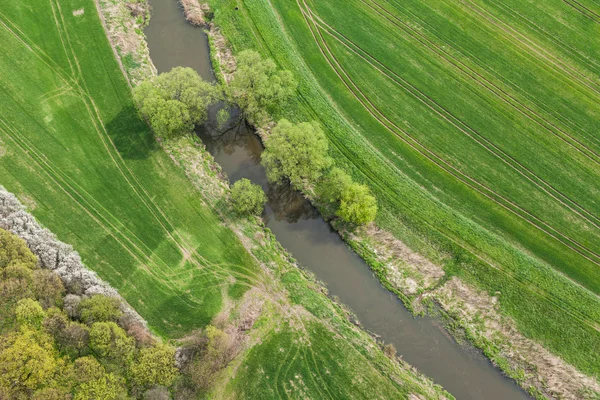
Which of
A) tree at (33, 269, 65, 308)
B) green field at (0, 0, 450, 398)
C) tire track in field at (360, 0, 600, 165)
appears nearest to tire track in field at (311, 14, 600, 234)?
tire track in field at (360, 0, 600, 165)

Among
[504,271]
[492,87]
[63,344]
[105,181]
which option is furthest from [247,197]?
[492,87]

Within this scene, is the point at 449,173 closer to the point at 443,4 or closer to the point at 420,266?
the point at 420,266

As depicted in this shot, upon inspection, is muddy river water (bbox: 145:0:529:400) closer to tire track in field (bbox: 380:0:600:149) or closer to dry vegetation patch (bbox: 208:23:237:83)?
dry vegetation patch (bbox: 208:23:237:83)

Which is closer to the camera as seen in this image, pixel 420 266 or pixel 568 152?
pixel 420 266

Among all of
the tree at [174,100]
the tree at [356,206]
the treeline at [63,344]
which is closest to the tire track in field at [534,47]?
the tree at [356,206]

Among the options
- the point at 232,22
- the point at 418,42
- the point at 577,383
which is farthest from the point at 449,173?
the point at 232,22

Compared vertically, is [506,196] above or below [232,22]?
below

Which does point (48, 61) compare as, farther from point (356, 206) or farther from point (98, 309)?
point (356, 206)
